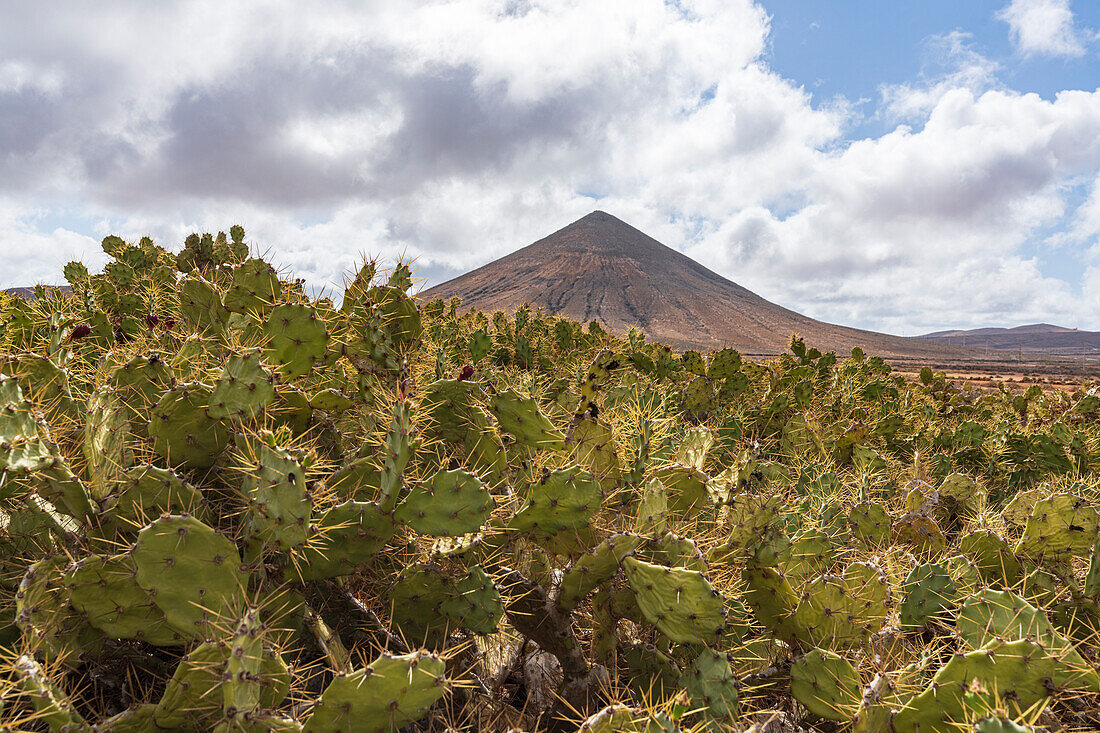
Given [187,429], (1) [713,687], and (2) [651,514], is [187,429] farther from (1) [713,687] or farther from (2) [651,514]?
(1) [713,687]

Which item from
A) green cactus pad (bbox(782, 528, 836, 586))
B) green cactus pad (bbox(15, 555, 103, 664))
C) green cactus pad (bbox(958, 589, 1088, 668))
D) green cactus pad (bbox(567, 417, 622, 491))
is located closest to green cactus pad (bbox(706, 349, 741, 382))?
green cactus pad (bbox(782, 528, 836, 586))

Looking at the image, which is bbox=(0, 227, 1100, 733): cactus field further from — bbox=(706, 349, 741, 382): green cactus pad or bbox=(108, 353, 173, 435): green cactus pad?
bbox=(706, 349, 741, 382): green cactus pad

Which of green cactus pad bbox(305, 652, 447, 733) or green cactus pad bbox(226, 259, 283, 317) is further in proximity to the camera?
green cactus pad bbox(226, 259, 283, 317)

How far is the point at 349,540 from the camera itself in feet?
6.47

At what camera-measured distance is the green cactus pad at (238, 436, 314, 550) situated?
1629 mm

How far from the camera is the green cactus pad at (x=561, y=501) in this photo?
2.21m

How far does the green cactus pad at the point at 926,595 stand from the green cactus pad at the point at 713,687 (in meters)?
1.09

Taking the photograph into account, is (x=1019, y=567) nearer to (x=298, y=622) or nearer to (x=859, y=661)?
(x=859, y=661)

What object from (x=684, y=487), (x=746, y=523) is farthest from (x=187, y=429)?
(x=746, y=523)

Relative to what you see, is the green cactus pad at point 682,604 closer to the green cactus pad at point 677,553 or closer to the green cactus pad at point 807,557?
the green cactus pad at point 677,553

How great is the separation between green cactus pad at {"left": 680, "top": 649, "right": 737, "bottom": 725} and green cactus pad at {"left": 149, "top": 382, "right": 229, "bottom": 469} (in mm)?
1948

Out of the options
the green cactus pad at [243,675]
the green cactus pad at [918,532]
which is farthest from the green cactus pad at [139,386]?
the green cactus pad at [918,532]

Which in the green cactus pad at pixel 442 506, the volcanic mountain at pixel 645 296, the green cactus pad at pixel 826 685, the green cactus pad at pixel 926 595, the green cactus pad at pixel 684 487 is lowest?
the green cactus pad at pixel 826 685

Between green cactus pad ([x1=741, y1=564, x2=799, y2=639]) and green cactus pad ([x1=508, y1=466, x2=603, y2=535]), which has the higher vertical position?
green cactus pad ([x1=508, y1=466, x2=603, y2=535])
